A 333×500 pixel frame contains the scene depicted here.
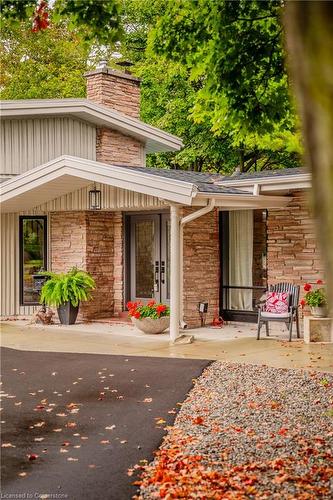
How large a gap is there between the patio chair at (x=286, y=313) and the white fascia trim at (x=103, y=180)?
2.56 m

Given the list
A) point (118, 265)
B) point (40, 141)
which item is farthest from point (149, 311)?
point (40, 141)

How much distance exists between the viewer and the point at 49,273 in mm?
15234

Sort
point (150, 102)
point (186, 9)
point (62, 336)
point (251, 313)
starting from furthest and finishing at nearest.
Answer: point (150, 102) → point (251, 313) → point (62, 336) → point (186, 9)

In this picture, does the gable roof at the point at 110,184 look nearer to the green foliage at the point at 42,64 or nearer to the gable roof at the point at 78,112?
the gable roof at the point at 78,112

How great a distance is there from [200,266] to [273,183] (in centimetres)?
242

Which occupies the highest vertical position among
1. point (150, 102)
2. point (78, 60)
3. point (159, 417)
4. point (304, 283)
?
point (78, 60)

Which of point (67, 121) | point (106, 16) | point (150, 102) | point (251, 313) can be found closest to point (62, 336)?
point (251, 313)

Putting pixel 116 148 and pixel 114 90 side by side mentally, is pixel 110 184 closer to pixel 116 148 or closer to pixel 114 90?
pixel 116 148

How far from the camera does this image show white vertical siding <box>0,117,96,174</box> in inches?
669

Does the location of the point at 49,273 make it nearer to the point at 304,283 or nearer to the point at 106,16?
the point at 304,283

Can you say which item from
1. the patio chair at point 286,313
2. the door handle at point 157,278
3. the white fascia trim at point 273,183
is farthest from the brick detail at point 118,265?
the patio chair at point 286,313

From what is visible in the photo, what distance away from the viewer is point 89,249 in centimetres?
1565

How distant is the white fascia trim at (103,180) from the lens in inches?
472

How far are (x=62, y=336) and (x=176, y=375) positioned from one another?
186 inches
